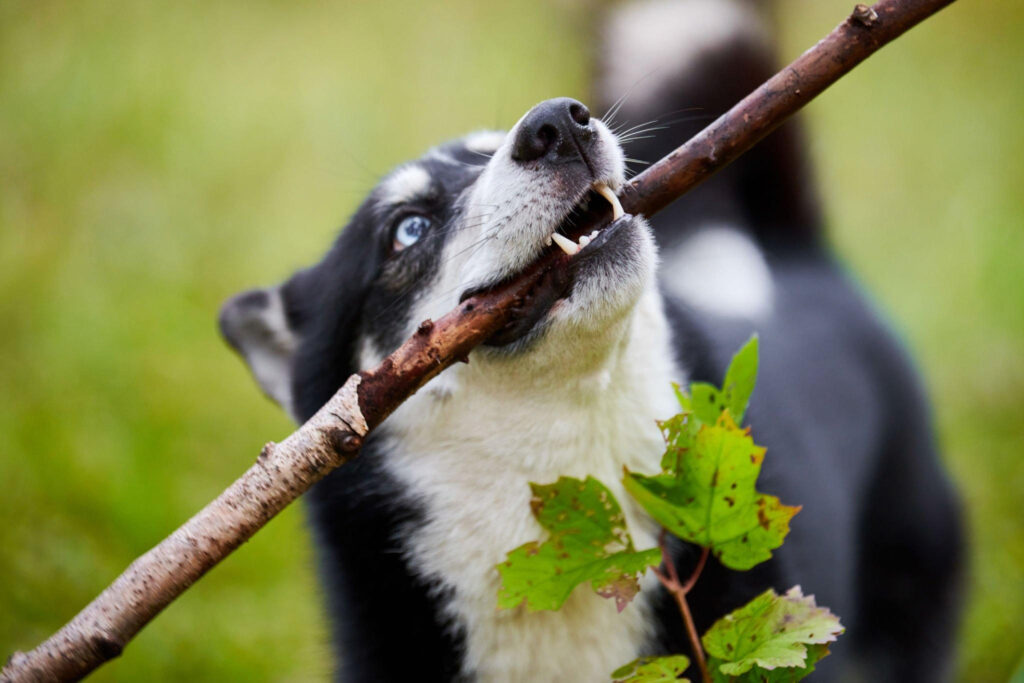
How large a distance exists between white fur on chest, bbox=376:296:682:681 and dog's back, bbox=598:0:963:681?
0.34 m

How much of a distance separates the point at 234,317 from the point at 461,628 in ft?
3.64

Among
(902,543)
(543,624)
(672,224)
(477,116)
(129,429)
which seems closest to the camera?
(543,624)

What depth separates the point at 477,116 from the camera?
210 inches

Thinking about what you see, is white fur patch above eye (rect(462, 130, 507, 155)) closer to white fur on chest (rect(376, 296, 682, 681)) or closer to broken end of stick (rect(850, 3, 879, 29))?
white fur on chest (rect(376, 296, 682, 681))

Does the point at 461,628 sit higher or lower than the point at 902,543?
higher

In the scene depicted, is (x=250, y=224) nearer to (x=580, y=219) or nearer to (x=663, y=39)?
(x=663, y=39)

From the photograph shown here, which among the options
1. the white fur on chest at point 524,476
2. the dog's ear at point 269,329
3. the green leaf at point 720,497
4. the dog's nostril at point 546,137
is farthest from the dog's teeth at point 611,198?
the dog's ear at point 269,329

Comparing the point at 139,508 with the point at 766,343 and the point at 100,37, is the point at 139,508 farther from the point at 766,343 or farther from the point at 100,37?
the point at 100,37

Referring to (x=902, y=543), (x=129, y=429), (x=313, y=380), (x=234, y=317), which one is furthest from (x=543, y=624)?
(x=129, y=429)

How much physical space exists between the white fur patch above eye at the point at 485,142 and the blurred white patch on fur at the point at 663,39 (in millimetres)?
1224

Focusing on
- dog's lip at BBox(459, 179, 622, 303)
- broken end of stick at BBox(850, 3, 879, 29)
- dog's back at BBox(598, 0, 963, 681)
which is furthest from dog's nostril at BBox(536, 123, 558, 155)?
dog's back at BBox(598, 0, 963, 681)

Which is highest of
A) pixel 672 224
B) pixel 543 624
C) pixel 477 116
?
pixel 477 116

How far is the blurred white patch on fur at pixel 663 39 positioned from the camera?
352 centimetres

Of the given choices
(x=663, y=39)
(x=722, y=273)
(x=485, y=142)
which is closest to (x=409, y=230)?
(x=485, y=142)
